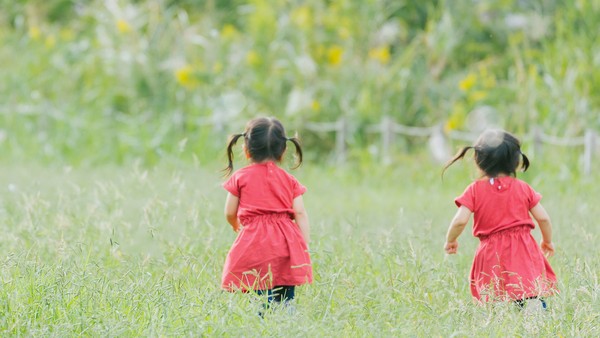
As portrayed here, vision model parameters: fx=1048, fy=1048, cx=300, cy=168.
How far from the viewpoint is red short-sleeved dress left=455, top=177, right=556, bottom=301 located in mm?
4820

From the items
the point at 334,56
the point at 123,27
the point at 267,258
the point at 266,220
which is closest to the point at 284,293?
Result: the point at 267,258

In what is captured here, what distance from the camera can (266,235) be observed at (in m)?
4.84

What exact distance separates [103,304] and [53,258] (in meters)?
1.13

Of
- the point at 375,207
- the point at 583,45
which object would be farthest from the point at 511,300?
the point at 583,45

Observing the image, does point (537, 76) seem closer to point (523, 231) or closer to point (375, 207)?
point (375, 207)

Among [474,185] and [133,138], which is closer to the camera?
[474,185]

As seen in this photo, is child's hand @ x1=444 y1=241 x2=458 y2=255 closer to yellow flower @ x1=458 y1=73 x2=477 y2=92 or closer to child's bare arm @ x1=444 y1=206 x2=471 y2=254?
child's bare arm @ x1=444 y1=206 x2=471 y2=254

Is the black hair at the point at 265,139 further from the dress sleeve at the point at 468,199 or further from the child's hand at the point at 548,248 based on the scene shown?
the child's hand at the point at 548,248

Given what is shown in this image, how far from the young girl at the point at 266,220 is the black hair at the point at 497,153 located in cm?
85

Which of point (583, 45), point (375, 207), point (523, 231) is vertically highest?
point (583, 45)

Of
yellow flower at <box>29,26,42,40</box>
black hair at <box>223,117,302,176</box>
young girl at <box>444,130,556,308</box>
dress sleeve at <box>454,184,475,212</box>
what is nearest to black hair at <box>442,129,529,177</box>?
young girl at <box>444,130,556,308</box>

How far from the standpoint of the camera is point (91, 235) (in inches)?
228

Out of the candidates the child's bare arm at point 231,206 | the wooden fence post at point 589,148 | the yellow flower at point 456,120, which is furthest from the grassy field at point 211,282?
the yellow flower at point 456,120

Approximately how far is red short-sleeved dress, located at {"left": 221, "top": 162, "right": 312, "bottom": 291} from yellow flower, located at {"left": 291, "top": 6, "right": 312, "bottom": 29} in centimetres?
772
